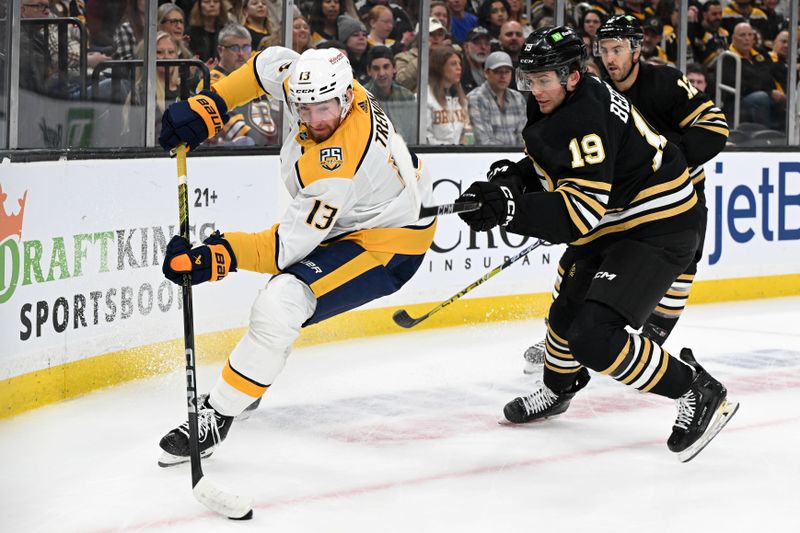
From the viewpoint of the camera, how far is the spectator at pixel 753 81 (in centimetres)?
715

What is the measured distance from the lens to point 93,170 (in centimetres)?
414

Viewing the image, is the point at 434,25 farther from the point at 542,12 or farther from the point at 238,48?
the point at 238,48

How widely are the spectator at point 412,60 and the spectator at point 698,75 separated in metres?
1.76

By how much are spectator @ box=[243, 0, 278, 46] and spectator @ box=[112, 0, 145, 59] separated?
56 cm

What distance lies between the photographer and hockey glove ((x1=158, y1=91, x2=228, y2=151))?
3.31 meters

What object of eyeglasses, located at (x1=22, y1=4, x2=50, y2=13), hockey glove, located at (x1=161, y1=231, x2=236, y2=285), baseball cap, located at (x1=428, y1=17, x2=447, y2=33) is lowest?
hockey glove, located at (x1=161, y1=231, x2=236, y2=285)

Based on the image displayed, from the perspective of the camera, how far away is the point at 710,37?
23.2 feet

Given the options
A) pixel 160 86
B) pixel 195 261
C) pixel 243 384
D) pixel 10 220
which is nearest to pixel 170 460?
pixel 243 384

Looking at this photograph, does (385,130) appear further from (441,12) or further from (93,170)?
(441,12)

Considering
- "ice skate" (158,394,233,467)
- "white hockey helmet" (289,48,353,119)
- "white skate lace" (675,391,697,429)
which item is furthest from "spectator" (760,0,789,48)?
"ice skate" (158,394,233,467)

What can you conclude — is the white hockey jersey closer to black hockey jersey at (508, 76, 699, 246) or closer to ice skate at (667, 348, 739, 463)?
black hockey jersey at (508, 76, 699, 246)

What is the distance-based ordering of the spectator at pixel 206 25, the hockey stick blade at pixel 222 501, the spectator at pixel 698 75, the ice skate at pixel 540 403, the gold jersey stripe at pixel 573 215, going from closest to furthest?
the hockey stick blade at pixel 222 501 < the gold jersey stripe at pixel 573 215 < the ice skate at pixel 540 403 < the spectator at pixel 206 25 < the spectator at pixel 698 75

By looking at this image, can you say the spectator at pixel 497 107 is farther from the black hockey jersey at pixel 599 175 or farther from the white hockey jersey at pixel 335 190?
the black hockey jersey at pixel 599 175

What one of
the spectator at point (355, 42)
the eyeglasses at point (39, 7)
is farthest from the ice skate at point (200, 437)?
the spectator at point (355, 42)
